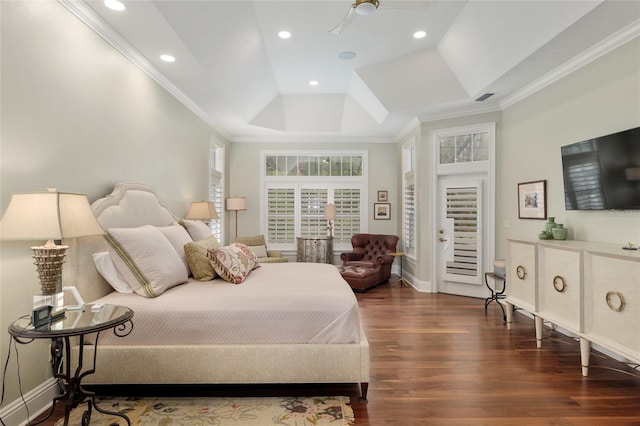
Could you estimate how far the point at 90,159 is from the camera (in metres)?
2.83

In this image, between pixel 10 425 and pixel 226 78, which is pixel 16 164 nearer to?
pixel 10 425

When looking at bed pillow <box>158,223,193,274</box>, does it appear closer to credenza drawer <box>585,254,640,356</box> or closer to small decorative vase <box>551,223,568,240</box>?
credenza drawer <box>585,254,640,356</box>

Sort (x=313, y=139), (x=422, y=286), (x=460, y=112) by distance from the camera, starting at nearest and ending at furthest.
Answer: (x=460, y=112) < (x=422, y=286) < (x=313, y=139)

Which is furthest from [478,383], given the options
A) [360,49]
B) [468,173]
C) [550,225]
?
[360,49]

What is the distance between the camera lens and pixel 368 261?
21.2ft

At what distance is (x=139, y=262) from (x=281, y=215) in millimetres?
4719

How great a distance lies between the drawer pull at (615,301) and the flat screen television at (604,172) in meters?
0.88

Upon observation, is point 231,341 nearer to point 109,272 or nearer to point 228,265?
point 228,265

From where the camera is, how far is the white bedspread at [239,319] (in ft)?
7.75

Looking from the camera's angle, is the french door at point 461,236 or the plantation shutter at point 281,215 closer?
the french door at point 461,236

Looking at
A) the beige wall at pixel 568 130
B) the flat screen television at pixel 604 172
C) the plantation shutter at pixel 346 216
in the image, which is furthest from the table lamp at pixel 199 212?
the flat screen television at pixel 604 172

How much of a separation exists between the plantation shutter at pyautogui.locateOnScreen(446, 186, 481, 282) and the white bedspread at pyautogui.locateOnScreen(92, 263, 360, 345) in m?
3.47

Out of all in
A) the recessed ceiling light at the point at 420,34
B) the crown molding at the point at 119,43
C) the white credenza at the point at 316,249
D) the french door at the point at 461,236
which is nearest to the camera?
the crown molding at the point at 119,43

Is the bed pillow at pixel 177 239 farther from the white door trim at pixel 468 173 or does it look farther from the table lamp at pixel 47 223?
the white door trim at pixel 468 173
